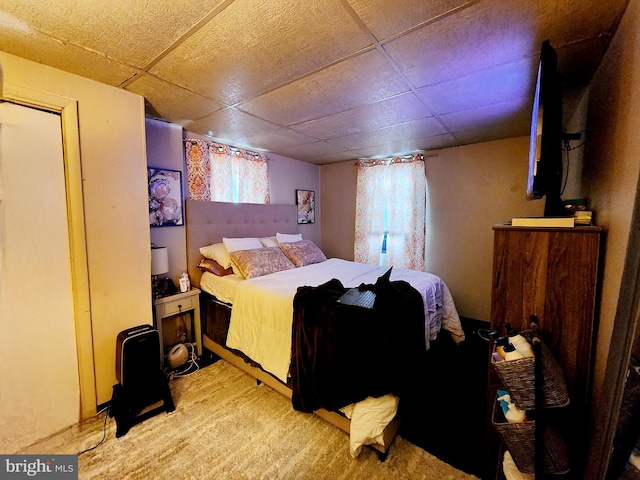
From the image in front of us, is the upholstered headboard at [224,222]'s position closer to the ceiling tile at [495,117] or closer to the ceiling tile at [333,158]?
the ceiling tile at [333,158]

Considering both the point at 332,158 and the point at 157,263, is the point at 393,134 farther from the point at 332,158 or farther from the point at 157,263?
the point at 157,263

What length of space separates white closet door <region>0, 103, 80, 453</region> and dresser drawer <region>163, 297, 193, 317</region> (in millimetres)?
644

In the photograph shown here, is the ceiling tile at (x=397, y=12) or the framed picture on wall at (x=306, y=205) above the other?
the ceiling tile at (x=397, y=12)

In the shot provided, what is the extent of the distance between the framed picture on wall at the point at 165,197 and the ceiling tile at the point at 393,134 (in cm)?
183

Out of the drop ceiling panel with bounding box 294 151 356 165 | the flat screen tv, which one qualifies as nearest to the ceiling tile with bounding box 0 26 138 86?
the flat screen tv

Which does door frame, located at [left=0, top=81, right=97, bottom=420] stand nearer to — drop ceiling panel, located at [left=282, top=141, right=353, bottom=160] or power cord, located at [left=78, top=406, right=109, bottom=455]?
power cord, located at [left=78, top=406, right=109, bottom=455]

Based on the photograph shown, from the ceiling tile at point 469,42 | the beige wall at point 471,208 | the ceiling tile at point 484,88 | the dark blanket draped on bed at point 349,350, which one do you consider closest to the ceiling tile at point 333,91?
the ceiling tile at point 469,42

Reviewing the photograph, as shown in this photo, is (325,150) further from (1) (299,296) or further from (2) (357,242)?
(1) (299,296)

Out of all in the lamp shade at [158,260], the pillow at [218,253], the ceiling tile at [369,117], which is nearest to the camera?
the ceiling tile at [369,117]

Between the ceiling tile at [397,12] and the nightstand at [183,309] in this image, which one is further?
the nightstand at [183,309]

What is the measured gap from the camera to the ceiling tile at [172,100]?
1.79m

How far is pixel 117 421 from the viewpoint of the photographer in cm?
168

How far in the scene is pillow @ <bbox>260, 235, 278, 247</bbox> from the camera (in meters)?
3.29

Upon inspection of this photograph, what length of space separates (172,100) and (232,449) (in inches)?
101
